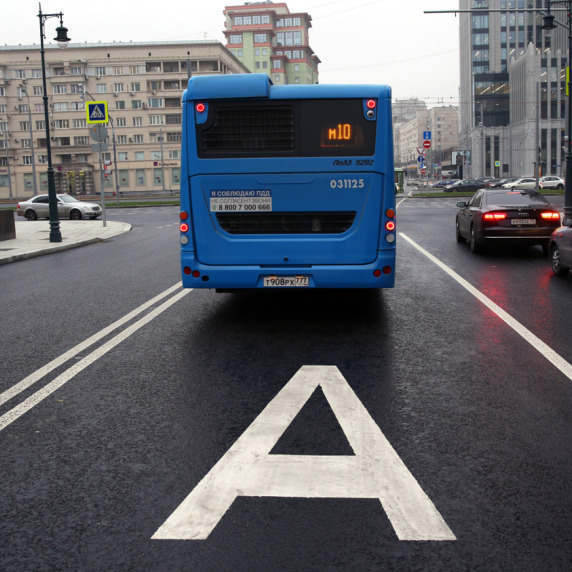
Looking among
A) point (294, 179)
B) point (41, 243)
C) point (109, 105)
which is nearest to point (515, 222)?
point (294, 179)

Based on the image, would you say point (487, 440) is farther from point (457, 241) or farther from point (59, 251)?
point (59, 251)

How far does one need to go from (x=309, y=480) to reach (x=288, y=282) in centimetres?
443

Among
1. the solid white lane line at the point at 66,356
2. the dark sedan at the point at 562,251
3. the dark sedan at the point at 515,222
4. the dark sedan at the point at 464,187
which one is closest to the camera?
the solid white lane line at the point at 66,356

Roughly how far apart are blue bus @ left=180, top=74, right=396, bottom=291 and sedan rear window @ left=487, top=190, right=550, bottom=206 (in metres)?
7.92

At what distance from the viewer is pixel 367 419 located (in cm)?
467

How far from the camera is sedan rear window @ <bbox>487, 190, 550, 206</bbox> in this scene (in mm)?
15023

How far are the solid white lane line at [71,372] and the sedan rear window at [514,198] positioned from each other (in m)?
8.80

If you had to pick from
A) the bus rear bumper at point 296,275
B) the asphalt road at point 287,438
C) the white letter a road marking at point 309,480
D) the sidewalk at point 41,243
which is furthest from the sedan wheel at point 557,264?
the sidewalk at point 41,243

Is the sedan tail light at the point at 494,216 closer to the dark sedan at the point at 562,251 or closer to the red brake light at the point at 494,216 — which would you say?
the red brake light at the point at 494,216

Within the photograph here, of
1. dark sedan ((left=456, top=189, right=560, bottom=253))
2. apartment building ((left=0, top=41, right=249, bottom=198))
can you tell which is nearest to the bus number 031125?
dark sedan ((left=456, top=189, right=560, bottom=253))

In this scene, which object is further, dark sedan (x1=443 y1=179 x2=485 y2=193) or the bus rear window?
dark sedan (x1=443 y1=179 x2=485 y2=193)

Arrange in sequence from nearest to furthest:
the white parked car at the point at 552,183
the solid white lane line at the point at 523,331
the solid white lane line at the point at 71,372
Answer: the solid white lane line at the point at 71,372
the solid white lane line at the point at 523,331
the white parked car at the point at 552,183

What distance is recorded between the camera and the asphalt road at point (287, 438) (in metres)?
3.04

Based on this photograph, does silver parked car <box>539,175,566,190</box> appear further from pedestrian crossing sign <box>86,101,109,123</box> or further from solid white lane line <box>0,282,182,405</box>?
solid white lane line <box>0,282,182,405</box>
